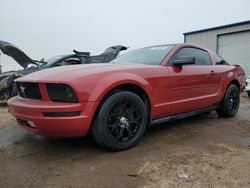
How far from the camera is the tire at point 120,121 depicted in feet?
10.4

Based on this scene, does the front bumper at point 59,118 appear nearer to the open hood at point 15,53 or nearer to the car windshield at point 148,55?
the car windshield at point 148,55

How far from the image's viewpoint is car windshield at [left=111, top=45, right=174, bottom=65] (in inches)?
165

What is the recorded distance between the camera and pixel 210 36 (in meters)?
15.5

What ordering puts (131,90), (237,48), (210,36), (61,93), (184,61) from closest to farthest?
(61,93)
(131,90)
(184,61)
(237,48)
(210,36)

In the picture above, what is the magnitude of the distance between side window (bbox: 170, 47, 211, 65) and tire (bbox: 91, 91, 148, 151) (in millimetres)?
1251


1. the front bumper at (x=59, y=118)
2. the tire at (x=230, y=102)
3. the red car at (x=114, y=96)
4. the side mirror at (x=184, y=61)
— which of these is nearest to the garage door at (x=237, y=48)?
the tire at (x=230, y=102)

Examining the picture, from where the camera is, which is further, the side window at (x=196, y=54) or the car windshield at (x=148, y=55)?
the side window at (x=196, y=54)

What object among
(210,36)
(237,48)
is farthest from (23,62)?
(210,36)

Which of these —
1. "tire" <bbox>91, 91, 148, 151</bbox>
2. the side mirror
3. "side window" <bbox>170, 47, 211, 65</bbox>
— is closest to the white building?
"side window" <bbox>170, 47, 211, 65</bbox>

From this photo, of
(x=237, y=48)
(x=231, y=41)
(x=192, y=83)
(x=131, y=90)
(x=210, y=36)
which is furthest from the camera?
(x=210, y=36)

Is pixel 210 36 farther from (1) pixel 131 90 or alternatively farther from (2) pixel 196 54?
(1) pixel 131 90

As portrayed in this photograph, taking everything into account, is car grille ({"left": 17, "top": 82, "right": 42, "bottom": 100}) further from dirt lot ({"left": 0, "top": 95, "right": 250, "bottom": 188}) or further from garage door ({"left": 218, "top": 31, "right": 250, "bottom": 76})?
garage door ({"left": 218, "top": 31, "right": 250, "bottom": 76})

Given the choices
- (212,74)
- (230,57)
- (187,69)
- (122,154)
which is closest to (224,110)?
(212,74)

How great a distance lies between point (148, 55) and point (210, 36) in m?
12.3
